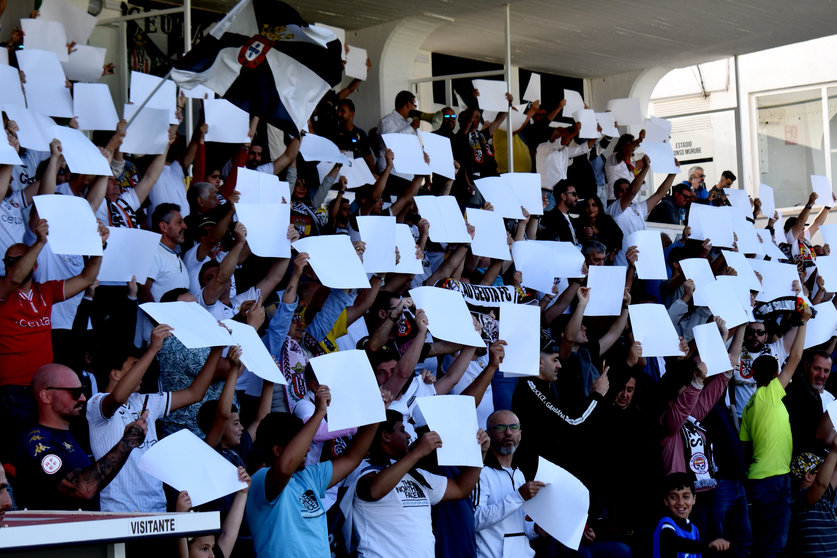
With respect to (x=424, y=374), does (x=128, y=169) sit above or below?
above

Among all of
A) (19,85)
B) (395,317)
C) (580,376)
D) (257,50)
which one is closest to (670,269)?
(580,376)

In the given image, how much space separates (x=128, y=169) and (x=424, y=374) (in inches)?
→ 102

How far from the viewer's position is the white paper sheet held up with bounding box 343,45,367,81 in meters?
11.0

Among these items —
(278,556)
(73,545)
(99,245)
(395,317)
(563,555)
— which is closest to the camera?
(73,545)

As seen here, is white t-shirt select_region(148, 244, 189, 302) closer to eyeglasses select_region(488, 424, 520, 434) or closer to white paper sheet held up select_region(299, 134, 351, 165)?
white paper sheet held up select_region(299, 134, 351, 165)

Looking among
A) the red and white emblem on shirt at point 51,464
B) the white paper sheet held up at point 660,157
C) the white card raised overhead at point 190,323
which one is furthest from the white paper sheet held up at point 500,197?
the red and white emblem on shirt at point 51,464

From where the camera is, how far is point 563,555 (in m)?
7.09

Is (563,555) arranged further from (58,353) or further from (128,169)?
(128,169)

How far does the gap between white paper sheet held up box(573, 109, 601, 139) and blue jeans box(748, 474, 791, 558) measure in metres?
4.73

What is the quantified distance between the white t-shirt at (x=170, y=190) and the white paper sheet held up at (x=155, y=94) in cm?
42

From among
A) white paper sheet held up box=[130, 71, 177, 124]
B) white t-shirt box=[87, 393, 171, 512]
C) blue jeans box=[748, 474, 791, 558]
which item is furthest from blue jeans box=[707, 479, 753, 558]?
white paper sheet held up box=[130, 71, 177, 124]

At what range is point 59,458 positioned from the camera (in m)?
5.15

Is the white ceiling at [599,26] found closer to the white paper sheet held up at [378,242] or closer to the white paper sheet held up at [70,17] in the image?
the white paper sheet held up at [70,17]

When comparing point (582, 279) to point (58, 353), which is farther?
point (582, 279)
